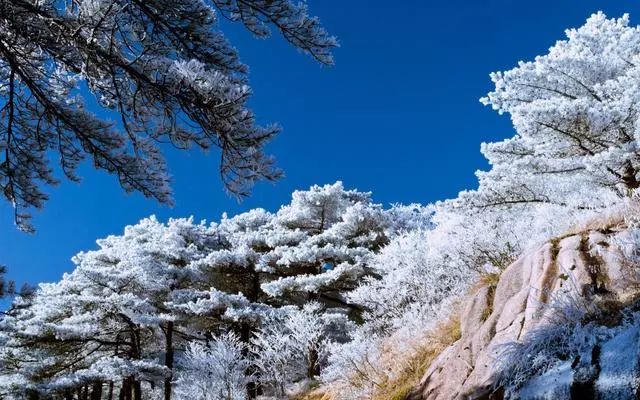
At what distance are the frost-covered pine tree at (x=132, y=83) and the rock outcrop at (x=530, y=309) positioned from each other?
3179mm

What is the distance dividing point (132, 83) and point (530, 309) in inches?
200

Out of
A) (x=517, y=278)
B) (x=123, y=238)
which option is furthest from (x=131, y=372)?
(x=517, y=278)

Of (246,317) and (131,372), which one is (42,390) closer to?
(131,372)

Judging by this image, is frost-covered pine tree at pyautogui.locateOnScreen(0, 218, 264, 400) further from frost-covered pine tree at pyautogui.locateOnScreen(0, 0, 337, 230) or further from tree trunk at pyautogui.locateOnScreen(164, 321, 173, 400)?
frost-covered pine tree at pyautogui.locateOnScreen(0, 0, 337, 230)

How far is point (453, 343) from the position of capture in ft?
21.5

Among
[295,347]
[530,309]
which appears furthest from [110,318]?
[530,309]

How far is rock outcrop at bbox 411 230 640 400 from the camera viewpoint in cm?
399

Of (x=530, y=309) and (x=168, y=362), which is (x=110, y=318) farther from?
(x=530, y=309)

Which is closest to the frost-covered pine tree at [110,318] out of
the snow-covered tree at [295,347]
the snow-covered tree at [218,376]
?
the snow-covered tree at [295,347]

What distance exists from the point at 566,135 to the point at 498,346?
17.3ft

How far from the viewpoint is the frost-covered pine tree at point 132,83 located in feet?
13.0

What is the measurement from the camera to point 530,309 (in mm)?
5141

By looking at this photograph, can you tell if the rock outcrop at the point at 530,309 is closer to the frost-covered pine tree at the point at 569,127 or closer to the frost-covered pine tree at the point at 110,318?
the frost-covered pine tree at the point at 569,127

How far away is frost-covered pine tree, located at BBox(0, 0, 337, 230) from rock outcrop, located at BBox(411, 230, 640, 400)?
3.18m
